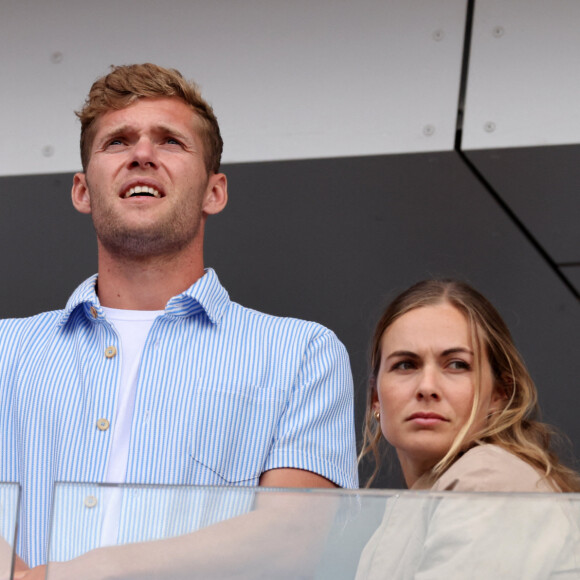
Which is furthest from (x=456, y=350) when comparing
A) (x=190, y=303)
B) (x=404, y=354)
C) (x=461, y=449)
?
(x=190, y=303)

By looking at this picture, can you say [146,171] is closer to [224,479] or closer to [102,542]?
[224,479]

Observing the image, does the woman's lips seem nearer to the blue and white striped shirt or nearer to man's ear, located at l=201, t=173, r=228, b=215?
the blue and white striped shirt

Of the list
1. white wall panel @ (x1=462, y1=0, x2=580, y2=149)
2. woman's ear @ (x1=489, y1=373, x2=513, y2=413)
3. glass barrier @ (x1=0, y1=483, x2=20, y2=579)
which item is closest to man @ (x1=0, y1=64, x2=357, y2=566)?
woman's ear @ (x1=489, y1=373, x2=513, y2=413)

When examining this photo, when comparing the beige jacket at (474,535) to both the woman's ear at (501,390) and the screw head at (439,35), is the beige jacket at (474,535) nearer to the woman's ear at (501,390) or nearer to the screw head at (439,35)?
the woman's ear at (501,390)

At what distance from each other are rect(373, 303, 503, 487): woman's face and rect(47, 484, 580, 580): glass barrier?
395 millimetres

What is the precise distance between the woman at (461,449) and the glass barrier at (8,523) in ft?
1.02

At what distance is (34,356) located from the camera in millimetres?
1627

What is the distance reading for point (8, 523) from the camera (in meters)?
1.01

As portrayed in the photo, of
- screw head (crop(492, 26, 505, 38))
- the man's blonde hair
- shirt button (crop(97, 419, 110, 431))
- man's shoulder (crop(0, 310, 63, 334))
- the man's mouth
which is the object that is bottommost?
shirt button (crop(97, 419, 110, 431))

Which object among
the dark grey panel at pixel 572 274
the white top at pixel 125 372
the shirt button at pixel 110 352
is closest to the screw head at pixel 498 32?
the dark grey panel at pixel 572 274

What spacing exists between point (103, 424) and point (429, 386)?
1.47 feet

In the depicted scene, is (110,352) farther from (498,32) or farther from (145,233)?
(498,32)

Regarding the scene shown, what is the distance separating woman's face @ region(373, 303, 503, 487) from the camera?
1393 mm

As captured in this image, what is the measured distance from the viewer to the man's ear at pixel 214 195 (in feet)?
5.98
